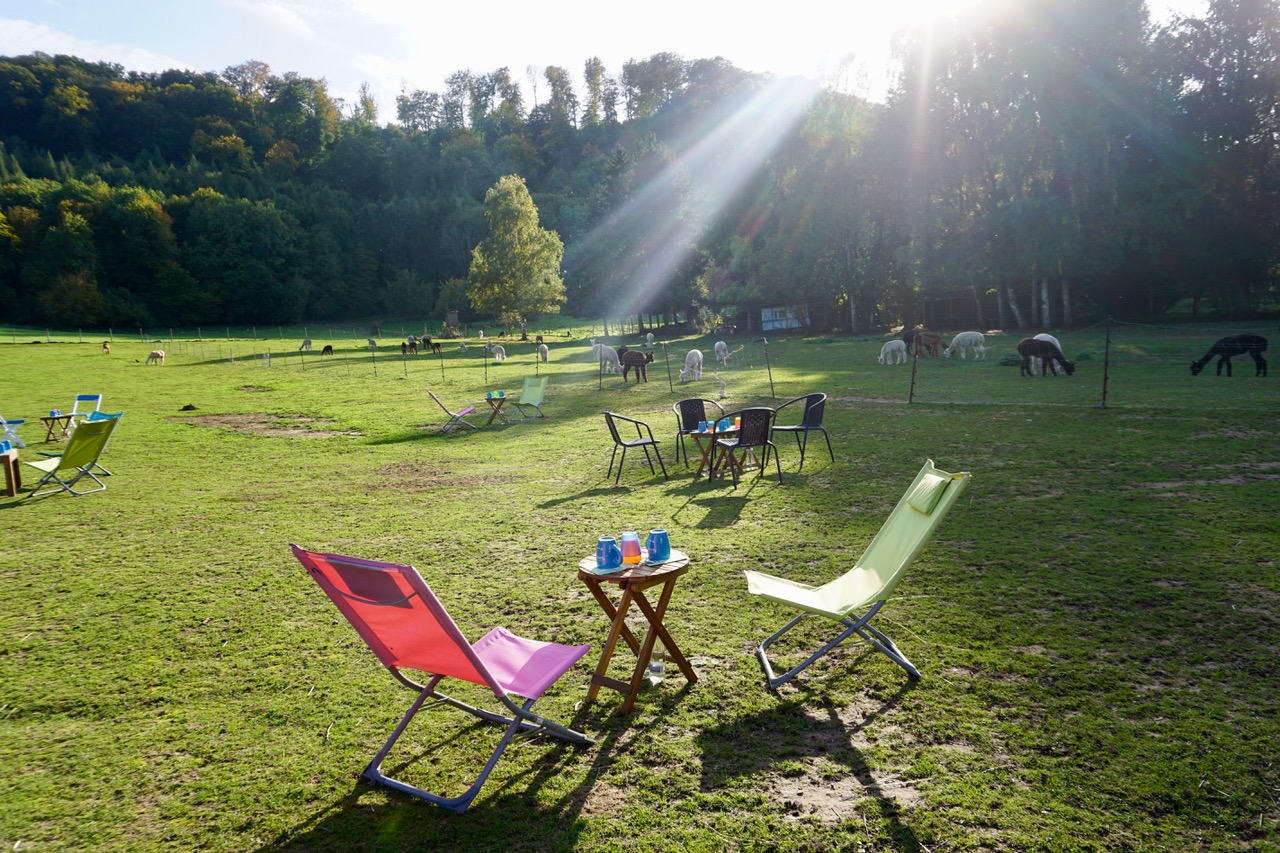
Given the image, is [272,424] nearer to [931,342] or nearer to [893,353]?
[893,353]

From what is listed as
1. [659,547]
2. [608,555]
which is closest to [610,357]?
[659,547]

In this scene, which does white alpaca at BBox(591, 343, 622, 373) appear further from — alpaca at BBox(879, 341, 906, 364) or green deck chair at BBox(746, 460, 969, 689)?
green deck chair at BBox(746, 460, 969, 689)

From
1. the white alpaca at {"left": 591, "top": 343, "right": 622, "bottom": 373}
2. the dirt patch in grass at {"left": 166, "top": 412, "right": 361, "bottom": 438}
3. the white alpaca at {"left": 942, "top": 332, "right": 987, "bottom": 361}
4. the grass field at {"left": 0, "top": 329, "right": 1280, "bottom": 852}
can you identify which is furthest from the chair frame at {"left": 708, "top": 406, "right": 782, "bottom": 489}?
the white alpaca at {"left": 942, "top": 332, "right": 987, "bottom": 361}

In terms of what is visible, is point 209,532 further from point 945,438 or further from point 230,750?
point 945,438

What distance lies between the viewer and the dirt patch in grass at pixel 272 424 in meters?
14.6

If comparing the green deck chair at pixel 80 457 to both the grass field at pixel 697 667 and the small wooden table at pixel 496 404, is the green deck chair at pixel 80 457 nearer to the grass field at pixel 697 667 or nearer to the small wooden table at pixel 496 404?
the grass field at pixel 697 667

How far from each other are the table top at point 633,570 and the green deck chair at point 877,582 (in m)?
A: 0.56

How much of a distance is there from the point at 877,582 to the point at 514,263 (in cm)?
4638

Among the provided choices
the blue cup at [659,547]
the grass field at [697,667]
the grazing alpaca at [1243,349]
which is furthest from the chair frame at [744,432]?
the grazing alpaca at [1243,349]

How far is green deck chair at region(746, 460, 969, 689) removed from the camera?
155 inches

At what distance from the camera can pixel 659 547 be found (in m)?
4.01

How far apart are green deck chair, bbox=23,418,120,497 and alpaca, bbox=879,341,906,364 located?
2210cm

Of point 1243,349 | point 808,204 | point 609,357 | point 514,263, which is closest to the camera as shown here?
point 1243,349

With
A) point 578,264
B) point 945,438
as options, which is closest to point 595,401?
point 945,438
